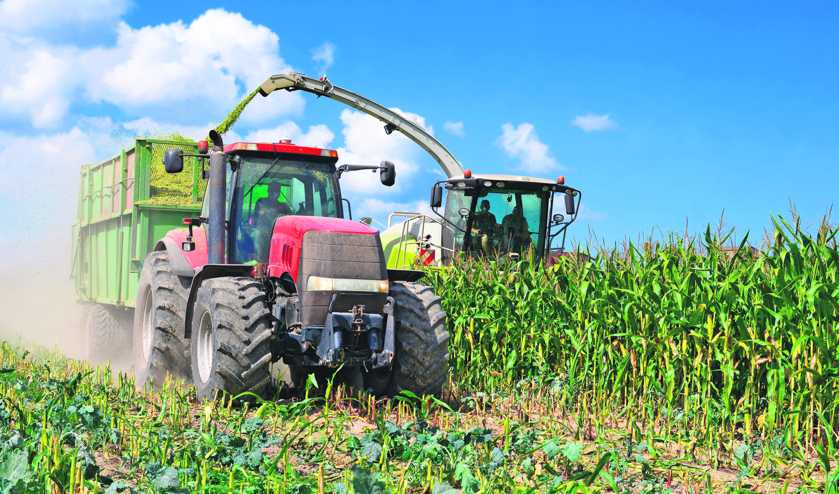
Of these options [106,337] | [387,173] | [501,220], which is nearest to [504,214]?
[501,220]

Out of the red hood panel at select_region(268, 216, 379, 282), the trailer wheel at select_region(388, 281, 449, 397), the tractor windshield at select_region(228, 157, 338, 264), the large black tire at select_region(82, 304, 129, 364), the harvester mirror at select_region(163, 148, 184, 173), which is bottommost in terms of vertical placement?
the large black tire at select_region(82, 304, 129, 364)

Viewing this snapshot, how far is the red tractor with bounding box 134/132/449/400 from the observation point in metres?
5.09

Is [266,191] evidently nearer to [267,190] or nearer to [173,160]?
[267,190]

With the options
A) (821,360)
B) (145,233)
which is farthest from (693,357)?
(145,233)

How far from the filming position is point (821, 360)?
14.6 feet

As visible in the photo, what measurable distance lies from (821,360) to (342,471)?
3.08 metres

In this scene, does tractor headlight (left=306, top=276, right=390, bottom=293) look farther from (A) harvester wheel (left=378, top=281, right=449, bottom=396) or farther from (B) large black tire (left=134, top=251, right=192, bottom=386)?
(B) large black tire (left=134, top=251, right=192, bottom=386)

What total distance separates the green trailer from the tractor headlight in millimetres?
3940

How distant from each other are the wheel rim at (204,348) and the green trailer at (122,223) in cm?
302

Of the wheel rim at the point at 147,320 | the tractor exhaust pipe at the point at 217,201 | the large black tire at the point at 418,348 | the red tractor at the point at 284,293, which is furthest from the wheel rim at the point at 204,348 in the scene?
the wheel rim at the point at 147,320

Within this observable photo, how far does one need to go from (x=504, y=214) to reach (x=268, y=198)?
469 cm

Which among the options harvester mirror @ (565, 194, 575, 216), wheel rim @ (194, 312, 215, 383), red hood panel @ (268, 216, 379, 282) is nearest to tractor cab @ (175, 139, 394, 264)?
red hood panel @ (268, 216, 379, 282)

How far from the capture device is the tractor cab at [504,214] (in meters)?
9.89

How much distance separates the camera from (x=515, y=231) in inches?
396
